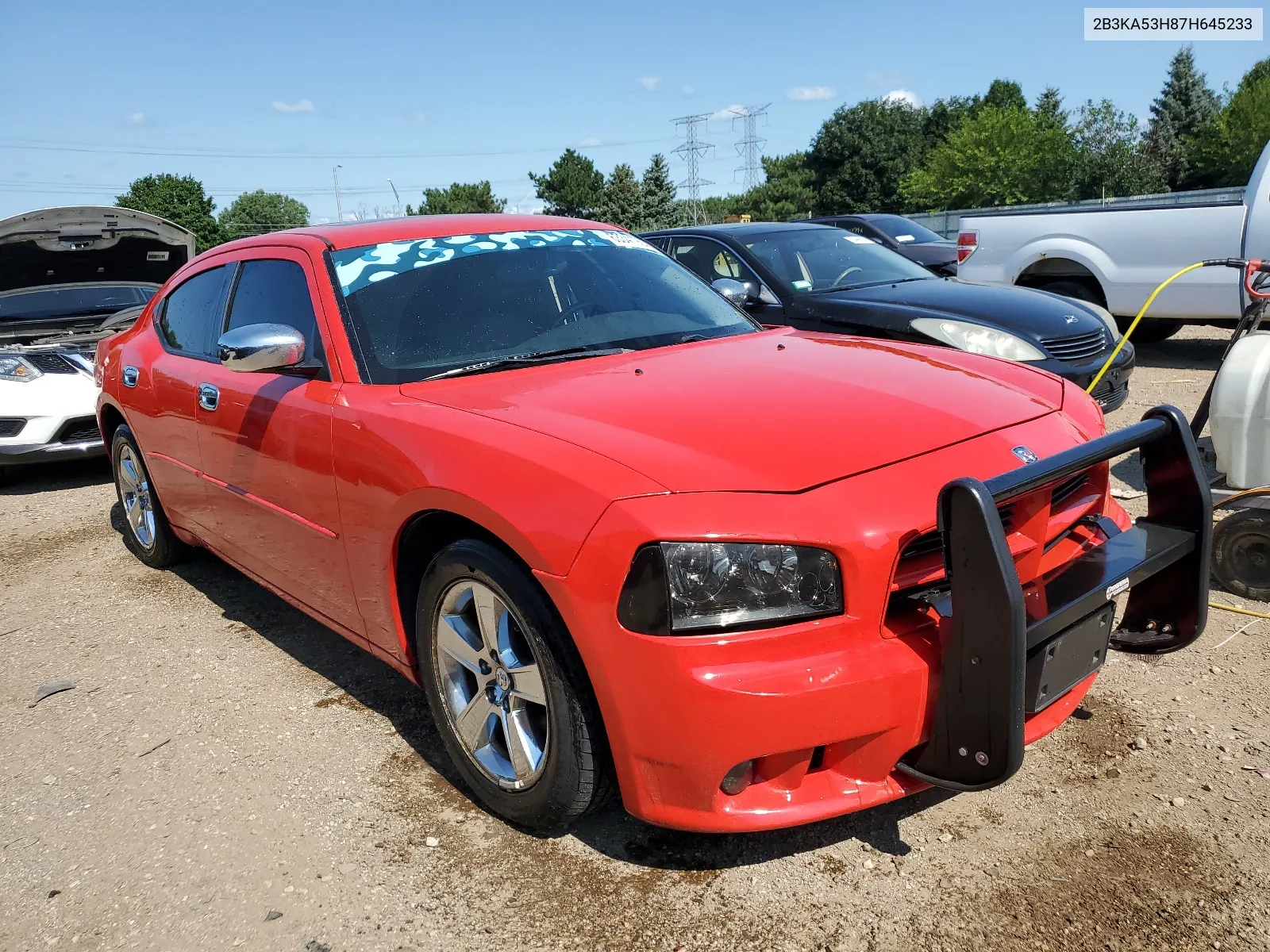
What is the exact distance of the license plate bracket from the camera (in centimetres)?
214

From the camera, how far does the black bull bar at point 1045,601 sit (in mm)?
1973

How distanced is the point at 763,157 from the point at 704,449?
11751 cm

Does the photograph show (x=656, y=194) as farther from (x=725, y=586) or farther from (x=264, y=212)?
(x=725, y=586)

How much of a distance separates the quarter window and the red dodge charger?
22 millimetres

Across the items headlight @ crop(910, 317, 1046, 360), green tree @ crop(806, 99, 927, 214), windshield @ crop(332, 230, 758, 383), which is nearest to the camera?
windshield @ crop(332, 230, 758, 383)

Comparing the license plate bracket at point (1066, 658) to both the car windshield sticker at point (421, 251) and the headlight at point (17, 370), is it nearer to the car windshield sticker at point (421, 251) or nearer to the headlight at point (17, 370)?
the car windshield sticker at point (421, 251)

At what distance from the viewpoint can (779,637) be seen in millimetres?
2049

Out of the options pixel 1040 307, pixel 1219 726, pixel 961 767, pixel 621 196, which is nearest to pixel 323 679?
pixel 961 767

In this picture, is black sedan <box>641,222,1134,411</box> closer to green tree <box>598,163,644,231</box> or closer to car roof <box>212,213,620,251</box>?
car roof <box>212,213,620,251</box>

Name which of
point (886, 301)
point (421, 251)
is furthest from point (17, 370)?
point (886, 301)

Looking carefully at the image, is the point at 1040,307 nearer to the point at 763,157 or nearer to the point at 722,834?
the point at 722,834

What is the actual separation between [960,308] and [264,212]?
14220 cm

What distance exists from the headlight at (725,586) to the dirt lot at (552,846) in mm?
751

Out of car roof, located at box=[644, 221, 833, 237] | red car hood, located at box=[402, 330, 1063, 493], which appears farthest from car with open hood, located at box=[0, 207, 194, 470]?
red car hood, located at box=[402, 330, 1063, 493]
